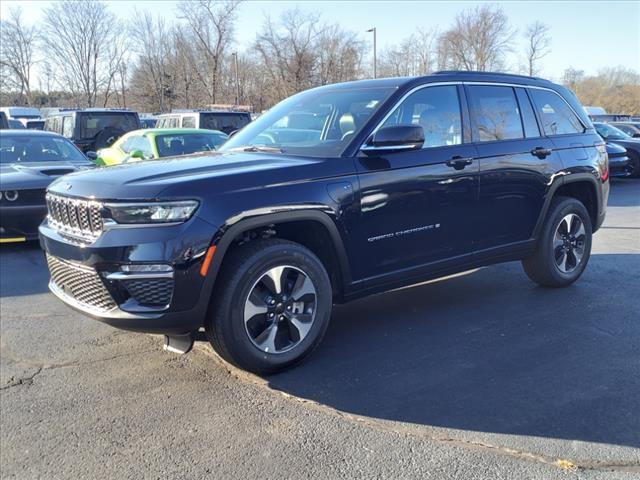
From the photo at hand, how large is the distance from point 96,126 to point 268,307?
13022mm

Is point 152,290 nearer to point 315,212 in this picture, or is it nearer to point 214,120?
point 315,212

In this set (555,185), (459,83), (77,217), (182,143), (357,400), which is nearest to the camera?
(357,400)

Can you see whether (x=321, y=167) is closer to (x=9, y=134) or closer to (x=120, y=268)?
(x=120, y=268)

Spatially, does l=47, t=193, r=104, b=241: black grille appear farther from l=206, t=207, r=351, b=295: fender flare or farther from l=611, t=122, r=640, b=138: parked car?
l=611, t=122, r=640, b=138: parked car

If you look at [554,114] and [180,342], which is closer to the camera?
[180,342]

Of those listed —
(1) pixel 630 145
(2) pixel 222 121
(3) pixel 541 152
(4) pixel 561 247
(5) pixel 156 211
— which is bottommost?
(4) pixel 561 247

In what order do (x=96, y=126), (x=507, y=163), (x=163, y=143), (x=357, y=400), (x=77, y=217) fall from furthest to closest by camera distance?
(x=96, y=126) < (x=163, y=143) < (x=507, y=163) < (x=77, y=217) < (x=357, y=400)

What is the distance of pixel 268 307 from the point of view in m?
3.62

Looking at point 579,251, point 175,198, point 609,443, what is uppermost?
point 175,198

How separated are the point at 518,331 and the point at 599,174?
7.30 ft

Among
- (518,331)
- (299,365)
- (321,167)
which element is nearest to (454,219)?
(518,331)

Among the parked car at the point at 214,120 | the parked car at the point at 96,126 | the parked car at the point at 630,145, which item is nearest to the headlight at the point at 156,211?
the parked car at the point at 214,120

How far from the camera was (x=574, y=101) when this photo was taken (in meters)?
5.79

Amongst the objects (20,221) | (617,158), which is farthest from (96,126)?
(617,158)
